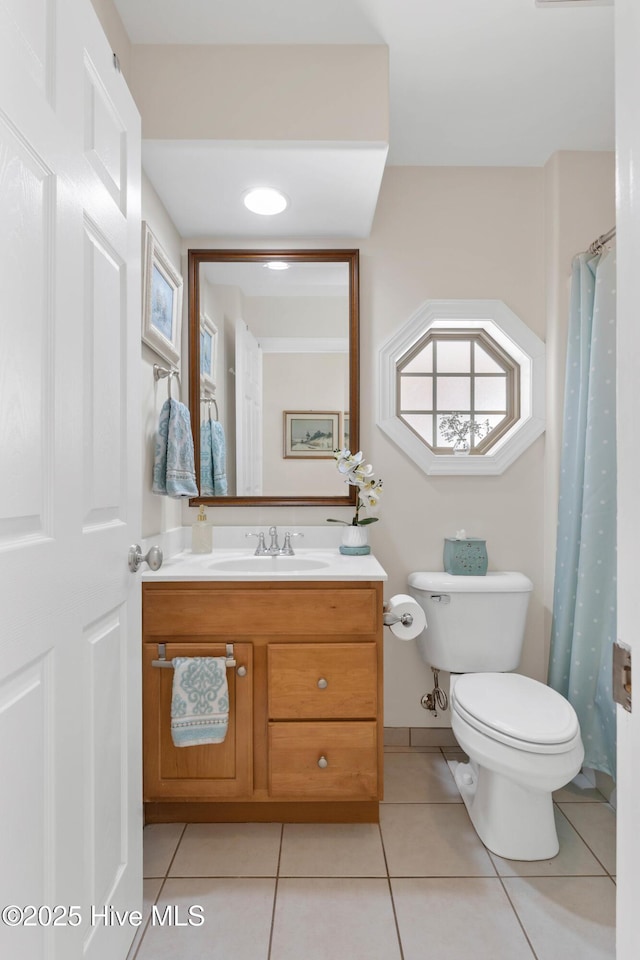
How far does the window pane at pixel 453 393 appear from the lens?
2.48 meters

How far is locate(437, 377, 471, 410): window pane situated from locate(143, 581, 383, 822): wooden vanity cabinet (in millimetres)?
1011

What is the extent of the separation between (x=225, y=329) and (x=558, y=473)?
150 cm

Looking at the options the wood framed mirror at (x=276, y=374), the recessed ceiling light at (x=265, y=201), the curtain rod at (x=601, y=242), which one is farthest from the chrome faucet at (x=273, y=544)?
the curtain rod at (x=601, y=242)

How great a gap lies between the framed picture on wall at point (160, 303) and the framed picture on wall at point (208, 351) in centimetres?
13

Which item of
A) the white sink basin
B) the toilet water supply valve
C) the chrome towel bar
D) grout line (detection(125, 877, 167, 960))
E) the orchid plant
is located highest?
the orchid plant

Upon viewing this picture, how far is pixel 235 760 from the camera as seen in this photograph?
182cm

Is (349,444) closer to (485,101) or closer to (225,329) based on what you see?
(225,329)

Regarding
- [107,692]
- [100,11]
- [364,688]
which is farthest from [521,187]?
[107,692]

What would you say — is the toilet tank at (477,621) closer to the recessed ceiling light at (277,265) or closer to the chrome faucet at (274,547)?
Result: the chrome faucet at (274,547)

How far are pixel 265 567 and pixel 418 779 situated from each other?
0.99 metres

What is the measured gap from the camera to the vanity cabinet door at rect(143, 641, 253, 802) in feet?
5.95

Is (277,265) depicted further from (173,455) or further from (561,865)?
(561,865)

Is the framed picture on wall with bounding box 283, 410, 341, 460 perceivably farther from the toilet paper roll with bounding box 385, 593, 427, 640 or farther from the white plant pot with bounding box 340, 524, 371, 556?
the toilet paper roll with bounding box 385, 593, 427, 640

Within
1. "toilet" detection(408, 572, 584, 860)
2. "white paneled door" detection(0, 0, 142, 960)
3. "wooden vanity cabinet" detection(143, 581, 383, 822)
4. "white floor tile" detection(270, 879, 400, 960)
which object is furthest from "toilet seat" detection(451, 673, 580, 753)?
"white paneled door" detection(0, 0, 142, 960)
